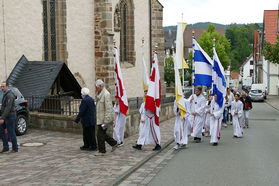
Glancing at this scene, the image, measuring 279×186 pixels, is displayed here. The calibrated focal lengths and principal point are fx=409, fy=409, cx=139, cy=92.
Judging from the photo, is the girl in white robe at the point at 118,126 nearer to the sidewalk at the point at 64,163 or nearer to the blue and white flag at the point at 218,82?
the sidewalk at the point at 64,163

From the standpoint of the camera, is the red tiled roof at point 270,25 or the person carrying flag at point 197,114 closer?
the person carrying flag at point 197,114

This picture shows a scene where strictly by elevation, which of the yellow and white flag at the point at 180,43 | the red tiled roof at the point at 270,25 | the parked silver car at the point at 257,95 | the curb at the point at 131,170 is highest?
the red tiled roof at the point at 270,25

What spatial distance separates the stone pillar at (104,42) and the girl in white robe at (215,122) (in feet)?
28.4

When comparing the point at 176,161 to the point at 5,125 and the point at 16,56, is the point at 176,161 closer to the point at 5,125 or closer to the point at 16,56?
the point at 5,125

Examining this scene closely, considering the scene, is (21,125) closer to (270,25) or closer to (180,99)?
(180,99)

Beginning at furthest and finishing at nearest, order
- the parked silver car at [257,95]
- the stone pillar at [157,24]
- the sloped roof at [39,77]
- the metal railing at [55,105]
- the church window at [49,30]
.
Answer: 1. the parked silver car at [257,95]
2. the stone pillar at [157,24]
3. the church window at [49,30]
4. the sloped roof at [39,77]
5. the metal railing at [55,105]

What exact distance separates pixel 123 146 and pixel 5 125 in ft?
10.8

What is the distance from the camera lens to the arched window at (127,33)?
24.9 m

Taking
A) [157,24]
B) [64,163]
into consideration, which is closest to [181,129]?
[64,163]

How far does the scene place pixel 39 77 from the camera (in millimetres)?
15352

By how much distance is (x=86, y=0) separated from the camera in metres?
20.2

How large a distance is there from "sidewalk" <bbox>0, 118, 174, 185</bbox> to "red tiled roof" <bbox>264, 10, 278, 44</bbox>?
4595 centimetres

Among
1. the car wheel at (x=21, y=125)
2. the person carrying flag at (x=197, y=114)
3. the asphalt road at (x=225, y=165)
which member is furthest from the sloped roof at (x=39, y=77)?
the asphalt road at (x=225, y=165)

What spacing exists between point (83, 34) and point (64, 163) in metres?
12.4
